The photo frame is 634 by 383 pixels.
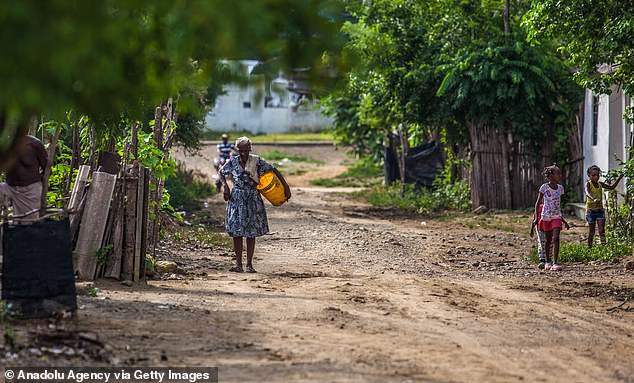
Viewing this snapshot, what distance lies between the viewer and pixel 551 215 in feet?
43.8

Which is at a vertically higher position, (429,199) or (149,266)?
(429,199)

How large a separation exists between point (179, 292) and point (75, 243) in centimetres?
Result: 143

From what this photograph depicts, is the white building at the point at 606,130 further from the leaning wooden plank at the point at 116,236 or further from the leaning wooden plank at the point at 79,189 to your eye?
the leaning wooden plank at the point at 79,189

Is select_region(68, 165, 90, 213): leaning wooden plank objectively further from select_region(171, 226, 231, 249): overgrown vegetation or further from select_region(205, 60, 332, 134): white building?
select_region(205, 60, 332, 134): white building

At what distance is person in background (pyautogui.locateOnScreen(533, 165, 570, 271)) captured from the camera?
1335 cm

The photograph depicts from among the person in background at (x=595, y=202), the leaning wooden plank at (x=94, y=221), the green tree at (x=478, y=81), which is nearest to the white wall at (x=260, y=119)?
the green tree at (x=478, y=81)

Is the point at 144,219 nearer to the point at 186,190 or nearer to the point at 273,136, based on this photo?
the point at 186,190

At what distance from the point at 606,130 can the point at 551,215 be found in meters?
7.34

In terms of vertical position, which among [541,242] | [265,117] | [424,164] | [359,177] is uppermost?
[265,117]

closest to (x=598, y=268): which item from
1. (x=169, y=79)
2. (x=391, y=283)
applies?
(x=391, y=283)

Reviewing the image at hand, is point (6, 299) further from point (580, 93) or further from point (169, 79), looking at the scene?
point (580, 93)

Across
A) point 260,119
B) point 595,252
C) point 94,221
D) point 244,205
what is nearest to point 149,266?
point 94,221

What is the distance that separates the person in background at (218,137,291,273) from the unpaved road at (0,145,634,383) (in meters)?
0.52

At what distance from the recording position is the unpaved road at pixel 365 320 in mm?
6980
